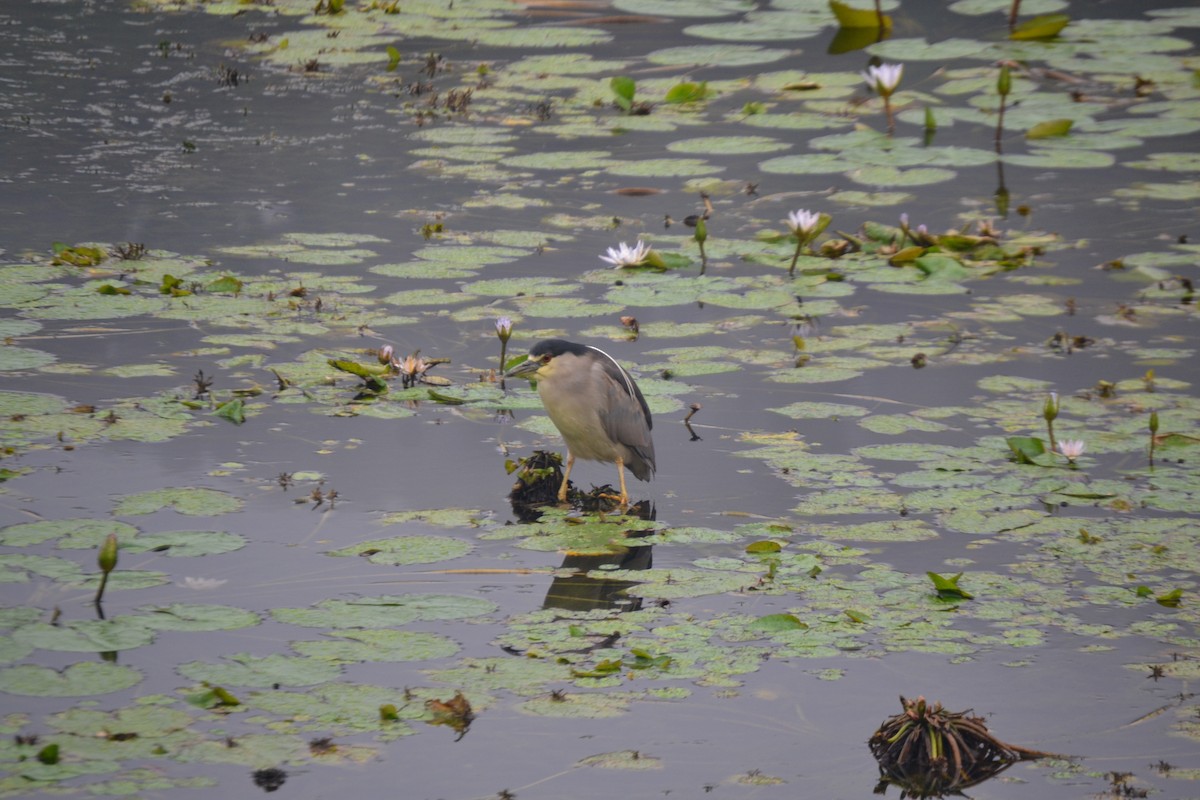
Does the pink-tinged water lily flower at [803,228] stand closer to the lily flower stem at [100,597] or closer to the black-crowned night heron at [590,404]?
the black-crowned night heron at [590,404]

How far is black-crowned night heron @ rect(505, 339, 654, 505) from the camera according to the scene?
4746mm

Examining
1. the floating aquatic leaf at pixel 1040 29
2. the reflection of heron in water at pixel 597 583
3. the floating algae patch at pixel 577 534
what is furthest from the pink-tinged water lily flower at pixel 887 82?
the reflection of heron in water at pixel 597 583

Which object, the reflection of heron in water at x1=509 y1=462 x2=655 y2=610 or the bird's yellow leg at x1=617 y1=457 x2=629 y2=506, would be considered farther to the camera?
the bird's yellow leg at x1=617 y1=457 x2=629 y2=506

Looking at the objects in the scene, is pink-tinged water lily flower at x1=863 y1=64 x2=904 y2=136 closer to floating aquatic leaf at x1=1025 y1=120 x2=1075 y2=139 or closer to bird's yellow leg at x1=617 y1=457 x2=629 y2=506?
floating aquatic leaf at x1=1025 y1=120 x2=1075 y2=139

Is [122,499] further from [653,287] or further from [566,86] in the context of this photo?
[566,86]

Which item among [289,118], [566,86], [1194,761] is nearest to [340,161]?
[289,118]

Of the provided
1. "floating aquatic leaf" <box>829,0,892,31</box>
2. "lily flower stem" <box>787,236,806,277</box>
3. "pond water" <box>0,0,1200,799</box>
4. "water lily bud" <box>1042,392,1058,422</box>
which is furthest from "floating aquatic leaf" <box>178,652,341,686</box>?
"floating aquatic leaf" <box>829,0,892,31</box>

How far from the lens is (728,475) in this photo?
5.02 meters

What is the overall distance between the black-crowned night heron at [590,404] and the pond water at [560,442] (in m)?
0.20

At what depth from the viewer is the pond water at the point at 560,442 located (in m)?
3.40

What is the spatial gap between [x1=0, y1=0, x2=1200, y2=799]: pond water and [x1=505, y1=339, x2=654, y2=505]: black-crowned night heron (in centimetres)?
20

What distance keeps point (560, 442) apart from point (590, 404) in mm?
602

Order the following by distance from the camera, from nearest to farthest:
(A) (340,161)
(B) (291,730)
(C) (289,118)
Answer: (B) (291,730) → (A) (340,161) → (C) (289,118)

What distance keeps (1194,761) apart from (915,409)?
2.45m
